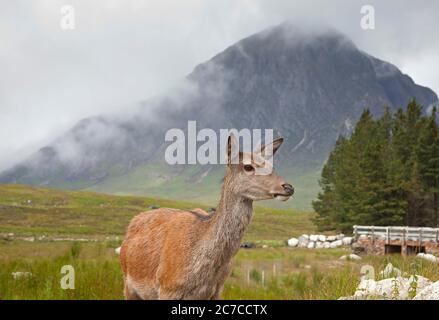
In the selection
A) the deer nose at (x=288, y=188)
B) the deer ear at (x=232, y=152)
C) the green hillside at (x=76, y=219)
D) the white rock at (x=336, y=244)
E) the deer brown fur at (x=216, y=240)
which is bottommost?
the green hillside at (x=76, y=219)

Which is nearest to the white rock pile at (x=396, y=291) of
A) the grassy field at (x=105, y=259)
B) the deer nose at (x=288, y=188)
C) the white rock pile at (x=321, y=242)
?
the grassy field at (x=105, y=259)

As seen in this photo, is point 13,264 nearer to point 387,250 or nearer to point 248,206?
point 248,206

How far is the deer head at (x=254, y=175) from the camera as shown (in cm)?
564

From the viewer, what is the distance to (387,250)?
35.1 metres

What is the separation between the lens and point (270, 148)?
20.1 feet

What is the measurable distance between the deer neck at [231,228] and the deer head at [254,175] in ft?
0.42

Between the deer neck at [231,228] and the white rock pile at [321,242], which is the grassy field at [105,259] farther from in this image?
the deer neck at [231,228]

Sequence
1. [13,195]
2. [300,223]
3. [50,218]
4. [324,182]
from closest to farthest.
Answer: [324,182]
[50,218]
[300,223]
[13,195]

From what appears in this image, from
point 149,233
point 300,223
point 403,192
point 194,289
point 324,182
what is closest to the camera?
point 194,289

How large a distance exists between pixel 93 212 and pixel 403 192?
50.0 metres

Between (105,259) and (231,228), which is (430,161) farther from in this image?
(231,228)

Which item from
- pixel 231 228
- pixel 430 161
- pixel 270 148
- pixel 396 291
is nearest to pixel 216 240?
pixel 231 228
